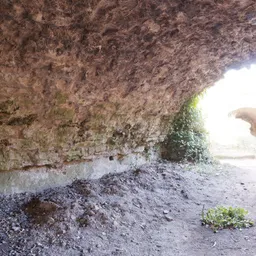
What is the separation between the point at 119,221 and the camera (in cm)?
382

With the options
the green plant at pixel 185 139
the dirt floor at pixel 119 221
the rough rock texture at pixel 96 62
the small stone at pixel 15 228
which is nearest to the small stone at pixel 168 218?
the dirt floor at pixel 119 221

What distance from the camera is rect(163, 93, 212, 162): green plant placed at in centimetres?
779

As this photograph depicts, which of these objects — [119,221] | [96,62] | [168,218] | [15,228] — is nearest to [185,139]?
[168,218]

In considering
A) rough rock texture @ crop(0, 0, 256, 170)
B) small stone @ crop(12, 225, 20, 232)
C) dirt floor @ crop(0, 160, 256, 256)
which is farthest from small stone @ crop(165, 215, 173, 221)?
small stone @ crop(12, 225, 20, 232)

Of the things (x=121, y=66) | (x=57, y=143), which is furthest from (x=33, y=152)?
(x=121, y=66)

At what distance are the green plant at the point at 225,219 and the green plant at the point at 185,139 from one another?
3615 millimetres

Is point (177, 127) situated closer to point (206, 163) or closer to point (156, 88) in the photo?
point (206, 163)

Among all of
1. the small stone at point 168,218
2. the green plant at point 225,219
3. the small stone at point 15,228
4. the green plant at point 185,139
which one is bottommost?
the small stone at point 168,218

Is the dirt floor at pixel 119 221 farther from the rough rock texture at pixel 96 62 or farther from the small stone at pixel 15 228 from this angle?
the rough rock texture at pixel 96 62

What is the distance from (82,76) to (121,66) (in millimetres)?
573

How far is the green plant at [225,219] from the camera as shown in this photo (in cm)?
384

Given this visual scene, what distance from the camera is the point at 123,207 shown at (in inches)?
166

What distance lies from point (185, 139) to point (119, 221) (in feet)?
14.9

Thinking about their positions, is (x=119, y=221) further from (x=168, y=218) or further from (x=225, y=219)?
(x=225, y=219)
